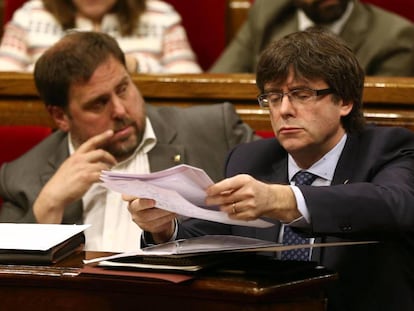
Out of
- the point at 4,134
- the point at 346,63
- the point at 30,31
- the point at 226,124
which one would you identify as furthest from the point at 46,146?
the point at 346,63

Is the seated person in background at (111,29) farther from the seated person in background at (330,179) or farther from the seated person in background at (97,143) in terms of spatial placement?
the seated person in background at (330,179)

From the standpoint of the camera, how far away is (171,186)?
85 centimetres

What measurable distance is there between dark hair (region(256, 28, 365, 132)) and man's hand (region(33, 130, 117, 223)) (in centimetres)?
33

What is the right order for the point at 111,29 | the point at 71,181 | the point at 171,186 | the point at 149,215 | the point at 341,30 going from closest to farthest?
1. the point at 171,186
2. the point at 149,215
3. the point at 71,181
4. the point at 341,30
5. the point at 111,29

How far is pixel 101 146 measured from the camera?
135cm

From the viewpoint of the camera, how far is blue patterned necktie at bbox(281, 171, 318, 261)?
1.04m

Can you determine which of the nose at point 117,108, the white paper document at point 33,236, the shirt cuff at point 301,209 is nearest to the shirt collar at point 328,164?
the shirt cuff at point 301,209

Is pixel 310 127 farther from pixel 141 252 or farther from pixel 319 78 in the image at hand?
pixel 141 252

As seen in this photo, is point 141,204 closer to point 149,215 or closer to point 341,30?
point 149,215

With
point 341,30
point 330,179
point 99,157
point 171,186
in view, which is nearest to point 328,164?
point 330,179

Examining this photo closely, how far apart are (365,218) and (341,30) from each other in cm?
82

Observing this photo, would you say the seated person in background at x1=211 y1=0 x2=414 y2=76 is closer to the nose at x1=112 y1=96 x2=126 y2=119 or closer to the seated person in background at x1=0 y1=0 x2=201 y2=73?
the seated person in background at x1=0 y1=0 x2=201 y2=73

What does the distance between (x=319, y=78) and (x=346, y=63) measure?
0.13ft

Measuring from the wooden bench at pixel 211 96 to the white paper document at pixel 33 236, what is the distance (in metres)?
0.54
